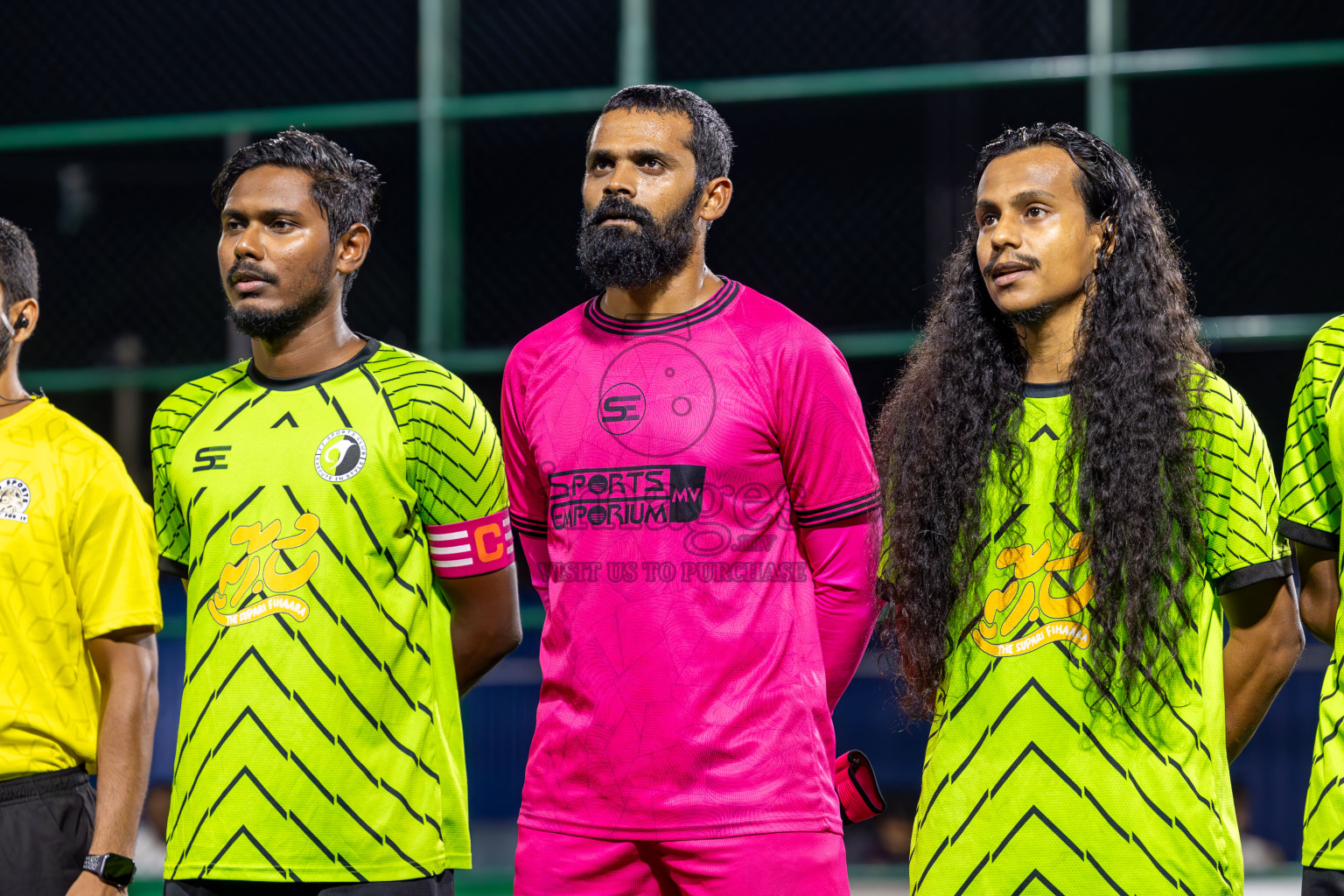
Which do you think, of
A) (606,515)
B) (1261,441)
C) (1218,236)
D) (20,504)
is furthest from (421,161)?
(1218,236)

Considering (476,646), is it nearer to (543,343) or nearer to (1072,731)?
(543,343)

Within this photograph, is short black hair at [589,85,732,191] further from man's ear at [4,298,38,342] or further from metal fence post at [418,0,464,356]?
metal fence post at [418,0,464,356]

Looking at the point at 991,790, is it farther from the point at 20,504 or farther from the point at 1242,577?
the point at 20,504

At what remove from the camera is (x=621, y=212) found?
3160 millimetres

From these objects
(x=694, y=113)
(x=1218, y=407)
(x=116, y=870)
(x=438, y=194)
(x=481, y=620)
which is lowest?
(x=116, y=870)

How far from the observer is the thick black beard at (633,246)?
3.15m

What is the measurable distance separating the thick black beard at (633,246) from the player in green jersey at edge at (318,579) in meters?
0.42

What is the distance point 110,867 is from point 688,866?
127 cm

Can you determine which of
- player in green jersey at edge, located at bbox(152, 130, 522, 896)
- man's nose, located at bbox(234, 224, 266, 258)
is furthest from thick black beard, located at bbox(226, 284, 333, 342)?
man's nose, located at bbox(234, 224, 266, 258)

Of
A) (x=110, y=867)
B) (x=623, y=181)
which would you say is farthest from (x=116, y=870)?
(x=623, y=181)

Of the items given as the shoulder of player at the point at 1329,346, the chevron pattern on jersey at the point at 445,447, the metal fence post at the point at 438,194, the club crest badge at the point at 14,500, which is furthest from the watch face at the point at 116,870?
the metal fence post at the point at 438,194

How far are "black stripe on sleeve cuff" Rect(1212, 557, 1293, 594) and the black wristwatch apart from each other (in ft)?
7.48

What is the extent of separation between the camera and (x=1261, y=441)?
2779 mm

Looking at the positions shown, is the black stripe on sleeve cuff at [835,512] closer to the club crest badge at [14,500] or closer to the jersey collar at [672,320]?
the jersey collar at [672,320]
